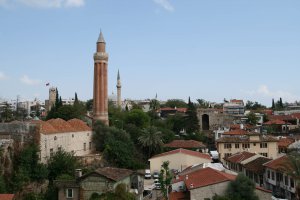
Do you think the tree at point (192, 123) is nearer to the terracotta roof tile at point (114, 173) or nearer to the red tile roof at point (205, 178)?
the red tile roof at point (205, 178)

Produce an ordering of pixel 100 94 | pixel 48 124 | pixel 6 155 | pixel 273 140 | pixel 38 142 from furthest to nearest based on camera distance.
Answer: pixel 100 94 → pixel 273 140 → pixel 48 124 → pixel 38 142 → pixel 6 155

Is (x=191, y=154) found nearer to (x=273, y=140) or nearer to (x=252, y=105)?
(x=273, y=140)

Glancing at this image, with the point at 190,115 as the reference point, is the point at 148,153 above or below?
below

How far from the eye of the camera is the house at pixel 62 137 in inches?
1430

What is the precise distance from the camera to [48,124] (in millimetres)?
38875

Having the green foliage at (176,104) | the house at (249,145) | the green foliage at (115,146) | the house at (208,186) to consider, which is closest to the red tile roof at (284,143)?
the house at (249,145)

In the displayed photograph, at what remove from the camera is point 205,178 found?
27547mm

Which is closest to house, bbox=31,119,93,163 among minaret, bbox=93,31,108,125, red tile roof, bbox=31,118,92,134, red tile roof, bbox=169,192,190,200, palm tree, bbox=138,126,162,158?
red tile roof, bbox=31,118,92,134

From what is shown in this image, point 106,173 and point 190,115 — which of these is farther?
point 190,115

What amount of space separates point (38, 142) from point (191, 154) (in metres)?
17.6

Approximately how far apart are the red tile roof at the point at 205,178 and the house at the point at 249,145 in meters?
19.3

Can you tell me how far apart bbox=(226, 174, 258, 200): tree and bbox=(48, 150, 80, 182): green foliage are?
52.4 feet

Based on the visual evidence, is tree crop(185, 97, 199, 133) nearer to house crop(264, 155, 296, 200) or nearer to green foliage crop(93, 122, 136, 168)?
green foliage crop(93, 122, 136, 168)

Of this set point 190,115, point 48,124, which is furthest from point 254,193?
point 190,115
